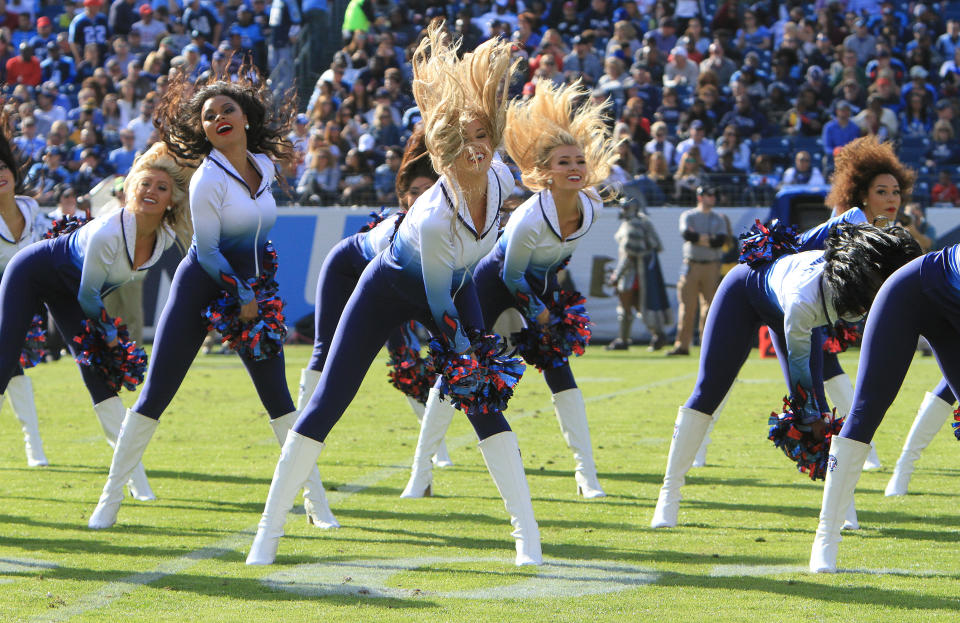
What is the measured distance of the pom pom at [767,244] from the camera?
550 centimetres

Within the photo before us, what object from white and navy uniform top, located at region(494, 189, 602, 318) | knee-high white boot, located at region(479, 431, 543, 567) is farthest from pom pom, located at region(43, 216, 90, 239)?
knee-high white boot, located at region(479, 431, 543, 567)

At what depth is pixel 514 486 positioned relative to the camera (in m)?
4.95

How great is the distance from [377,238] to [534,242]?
2.68ft

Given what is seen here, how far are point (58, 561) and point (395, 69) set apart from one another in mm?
14503

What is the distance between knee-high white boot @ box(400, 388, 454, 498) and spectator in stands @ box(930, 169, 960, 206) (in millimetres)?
11072

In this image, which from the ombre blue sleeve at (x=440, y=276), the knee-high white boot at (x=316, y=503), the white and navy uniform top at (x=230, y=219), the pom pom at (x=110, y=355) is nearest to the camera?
the ombre blue sleeve at (x=440, y=276)

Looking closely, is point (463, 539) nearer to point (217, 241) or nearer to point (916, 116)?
point (217, 241)

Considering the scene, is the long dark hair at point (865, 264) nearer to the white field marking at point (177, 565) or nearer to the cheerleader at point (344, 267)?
the cheerleader at point (344, 267)

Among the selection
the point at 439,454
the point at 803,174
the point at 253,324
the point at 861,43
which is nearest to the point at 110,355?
the point at 253,324

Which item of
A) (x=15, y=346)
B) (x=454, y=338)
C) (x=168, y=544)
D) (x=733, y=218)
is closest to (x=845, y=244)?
(x=454, y=338)

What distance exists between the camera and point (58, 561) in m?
5.11

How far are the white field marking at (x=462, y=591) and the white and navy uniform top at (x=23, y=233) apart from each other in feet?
9.59

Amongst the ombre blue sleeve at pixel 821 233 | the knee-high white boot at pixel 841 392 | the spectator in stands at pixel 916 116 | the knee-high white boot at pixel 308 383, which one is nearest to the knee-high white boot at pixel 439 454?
the knee-high white boot at pixel 308 383

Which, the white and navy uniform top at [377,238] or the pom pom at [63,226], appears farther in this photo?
the pom pom at [63,226]
